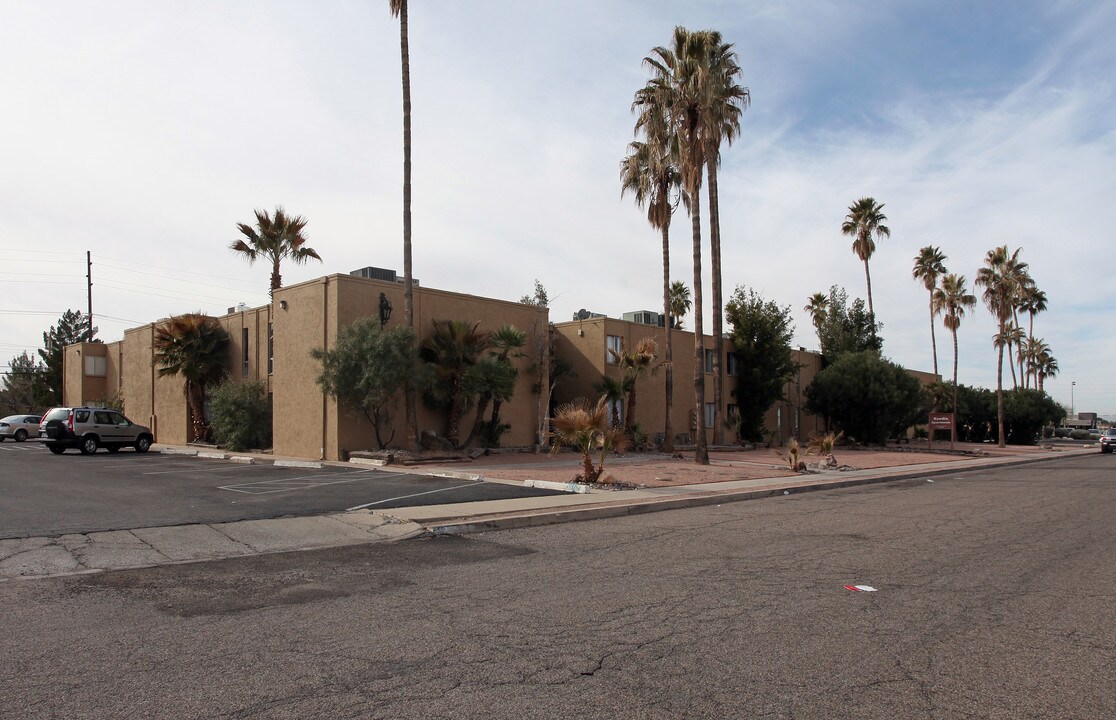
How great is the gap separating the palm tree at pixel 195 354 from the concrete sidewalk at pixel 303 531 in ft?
76.3

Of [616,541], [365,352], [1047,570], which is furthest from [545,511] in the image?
[365,352]

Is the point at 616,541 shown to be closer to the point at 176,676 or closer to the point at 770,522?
the point at 770,522

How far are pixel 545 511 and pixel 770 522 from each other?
3827 mm

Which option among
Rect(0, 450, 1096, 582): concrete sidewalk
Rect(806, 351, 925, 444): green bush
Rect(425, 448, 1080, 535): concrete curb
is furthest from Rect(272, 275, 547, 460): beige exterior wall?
Rect(806, 351, 925, 444): green bush

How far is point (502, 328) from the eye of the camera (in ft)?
90.3

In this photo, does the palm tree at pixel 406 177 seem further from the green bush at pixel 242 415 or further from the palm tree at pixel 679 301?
the palm tree at pixel 679 301

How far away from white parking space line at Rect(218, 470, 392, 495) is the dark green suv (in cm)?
1494

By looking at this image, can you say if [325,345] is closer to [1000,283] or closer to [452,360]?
[452,360]

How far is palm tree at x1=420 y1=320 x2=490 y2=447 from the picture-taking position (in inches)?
1025

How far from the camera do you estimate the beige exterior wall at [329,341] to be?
25203 mm

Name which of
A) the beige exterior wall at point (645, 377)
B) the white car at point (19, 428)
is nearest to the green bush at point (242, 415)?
the beige exterior wall at point (645, 377)

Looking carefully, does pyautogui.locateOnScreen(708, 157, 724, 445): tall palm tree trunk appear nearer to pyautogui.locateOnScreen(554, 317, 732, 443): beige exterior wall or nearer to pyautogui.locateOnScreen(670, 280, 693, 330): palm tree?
pyautogui.locateOnScreen(554, 317, 732, 443): beige exterior wall

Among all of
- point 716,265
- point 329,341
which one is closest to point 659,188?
point 716,265

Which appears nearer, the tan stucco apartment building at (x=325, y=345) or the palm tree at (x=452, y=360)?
the tan stucco apartment building at (x=325, y=345)
